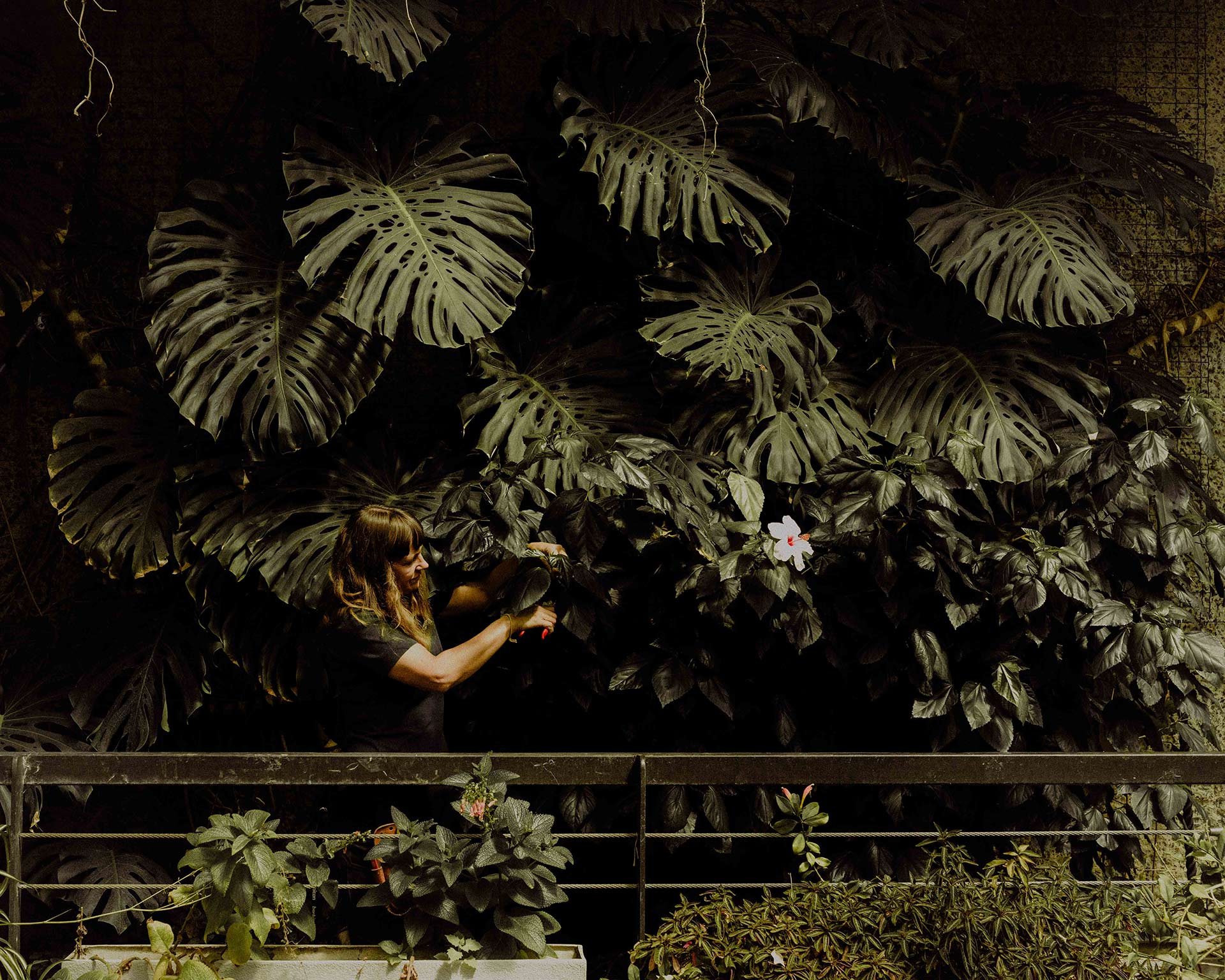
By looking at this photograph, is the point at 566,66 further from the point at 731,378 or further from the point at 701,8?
the point at 731,378

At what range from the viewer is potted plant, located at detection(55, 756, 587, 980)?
1.98 meters

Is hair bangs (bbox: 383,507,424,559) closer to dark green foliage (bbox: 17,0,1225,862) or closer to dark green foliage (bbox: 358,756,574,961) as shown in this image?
dark green foliage (bbox: 17,0,1225,862)

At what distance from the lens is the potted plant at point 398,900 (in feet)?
6.48

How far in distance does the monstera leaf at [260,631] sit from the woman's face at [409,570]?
63cm

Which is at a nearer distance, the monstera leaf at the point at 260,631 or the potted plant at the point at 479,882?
the potted plant at the point at 479,882

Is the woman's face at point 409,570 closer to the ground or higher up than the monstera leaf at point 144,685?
higher up

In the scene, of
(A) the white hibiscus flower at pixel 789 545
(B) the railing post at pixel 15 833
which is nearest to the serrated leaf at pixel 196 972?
(B) the railing post at pixel 15 833

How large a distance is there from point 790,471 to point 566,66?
1380 millimetres

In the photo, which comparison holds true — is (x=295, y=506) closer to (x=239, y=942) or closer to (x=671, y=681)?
(x=671, y=681)

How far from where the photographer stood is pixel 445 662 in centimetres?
238

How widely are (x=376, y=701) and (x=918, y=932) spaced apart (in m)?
1.22

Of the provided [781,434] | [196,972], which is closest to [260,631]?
[196,972]

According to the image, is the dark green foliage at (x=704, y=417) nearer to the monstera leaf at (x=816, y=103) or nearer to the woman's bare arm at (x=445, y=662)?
the monstera leaf at (x=816, y=103)

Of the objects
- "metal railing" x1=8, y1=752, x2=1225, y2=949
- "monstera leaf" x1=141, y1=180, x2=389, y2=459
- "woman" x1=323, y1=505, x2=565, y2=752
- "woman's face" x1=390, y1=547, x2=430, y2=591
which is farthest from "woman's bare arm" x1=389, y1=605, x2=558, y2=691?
"monstera leaf" x1=141, y1=180, x2=389, y2=459
